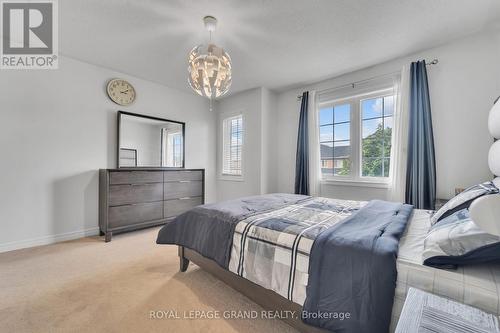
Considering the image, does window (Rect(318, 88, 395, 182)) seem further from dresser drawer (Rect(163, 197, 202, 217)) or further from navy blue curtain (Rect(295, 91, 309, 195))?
dresser drawer (Rect(163, 197, 202, 217))

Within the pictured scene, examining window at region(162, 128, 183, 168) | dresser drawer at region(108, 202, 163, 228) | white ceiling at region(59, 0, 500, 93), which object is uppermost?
white ceiling at region(59, 0, 500, 93)

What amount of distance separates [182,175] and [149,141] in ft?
2.68

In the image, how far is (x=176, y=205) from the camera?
368 cm

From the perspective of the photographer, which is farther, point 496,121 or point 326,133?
point 326,133

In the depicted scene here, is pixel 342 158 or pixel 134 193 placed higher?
pixel 342 158

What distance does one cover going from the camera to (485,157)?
233cm

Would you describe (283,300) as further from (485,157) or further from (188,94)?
(188,94)

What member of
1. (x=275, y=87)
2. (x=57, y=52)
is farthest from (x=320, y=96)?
(x=57, y=52)

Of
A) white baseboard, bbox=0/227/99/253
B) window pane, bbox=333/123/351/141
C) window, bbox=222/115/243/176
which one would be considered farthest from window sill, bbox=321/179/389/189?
white baseboard, bbox=0/227/99/253

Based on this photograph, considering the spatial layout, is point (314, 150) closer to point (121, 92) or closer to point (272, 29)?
point (272, 29)

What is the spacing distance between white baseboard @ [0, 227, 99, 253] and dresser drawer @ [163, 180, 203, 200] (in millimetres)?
1135

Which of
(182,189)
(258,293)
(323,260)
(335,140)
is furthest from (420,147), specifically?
(182,189)

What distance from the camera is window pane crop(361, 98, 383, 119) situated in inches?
123

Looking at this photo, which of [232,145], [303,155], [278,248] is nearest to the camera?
[278,248]
